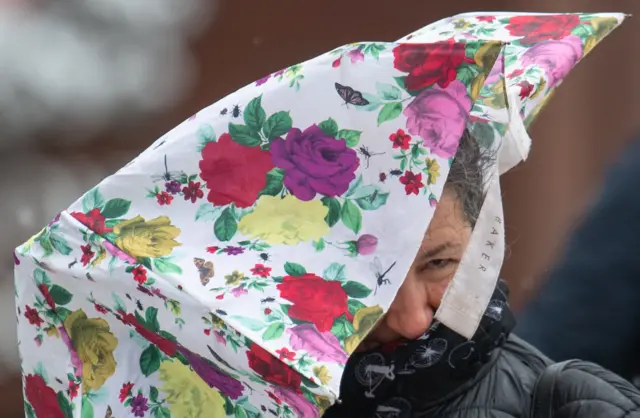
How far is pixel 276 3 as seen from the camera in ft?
9.69

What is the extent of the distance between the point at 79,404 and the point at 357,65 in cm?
60

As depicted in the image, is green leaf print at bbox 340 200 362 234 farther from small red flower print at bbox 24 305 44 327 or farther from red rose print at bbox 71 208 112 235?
small red flower print at bbox 24 305 44 327

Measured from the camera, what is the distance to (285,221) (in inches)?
42.3

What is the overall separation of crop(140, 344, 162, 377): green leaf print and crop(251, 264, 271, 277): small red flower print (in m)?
0.24

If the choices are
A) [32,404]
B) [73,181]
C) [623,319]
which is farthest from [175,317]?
[73,181]

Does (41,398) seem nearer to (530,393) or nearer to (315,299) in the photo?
(315,299)

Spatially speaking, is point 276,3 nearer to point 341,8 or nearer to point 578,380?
point 341,8

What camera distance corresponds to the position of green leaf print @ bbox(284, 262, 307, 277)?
1.04 meters

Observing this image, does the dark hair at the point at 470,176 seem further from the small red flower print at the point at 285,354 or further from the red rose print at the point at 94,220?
the red rose print at the point at 94,220

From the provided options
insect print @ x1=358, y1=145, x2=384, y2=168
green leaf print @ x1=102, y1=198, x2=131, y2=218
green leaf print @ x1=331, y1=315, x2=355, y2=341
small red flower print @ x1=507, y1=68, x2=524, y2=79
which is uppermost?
small red flower print @ x1=507, y1=68, x2=524, y2=79

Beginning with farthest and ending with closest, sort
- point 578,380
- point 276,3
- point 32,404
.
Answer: point 276,3 < point 32,404 < point 578,380

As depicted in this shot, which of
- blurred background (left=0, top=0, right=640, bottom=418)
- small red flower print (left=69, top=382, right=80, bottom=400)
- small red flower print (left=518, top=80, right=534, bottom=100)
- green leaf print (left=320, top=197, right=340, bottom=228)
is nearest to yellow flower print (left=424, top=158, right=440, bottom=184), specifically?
green leaf print (left=320, top=197, right=340, bottom=228)

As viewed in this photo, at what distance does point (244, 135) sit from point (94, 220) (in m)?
0.22

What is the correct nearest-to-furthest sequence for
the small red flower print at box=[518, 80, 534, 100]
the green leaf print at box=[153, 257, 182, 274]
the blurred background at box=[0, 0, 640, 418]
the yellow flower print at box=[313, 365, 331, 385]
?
the yellow flower print at box=[313, 365, 331, 385] < the green leaf print at box=[153, 257, 182, 274] < the small red flower print at box=[518, 80, 534, 100] < the blurred background at box=[0, 0, 640, 418]
